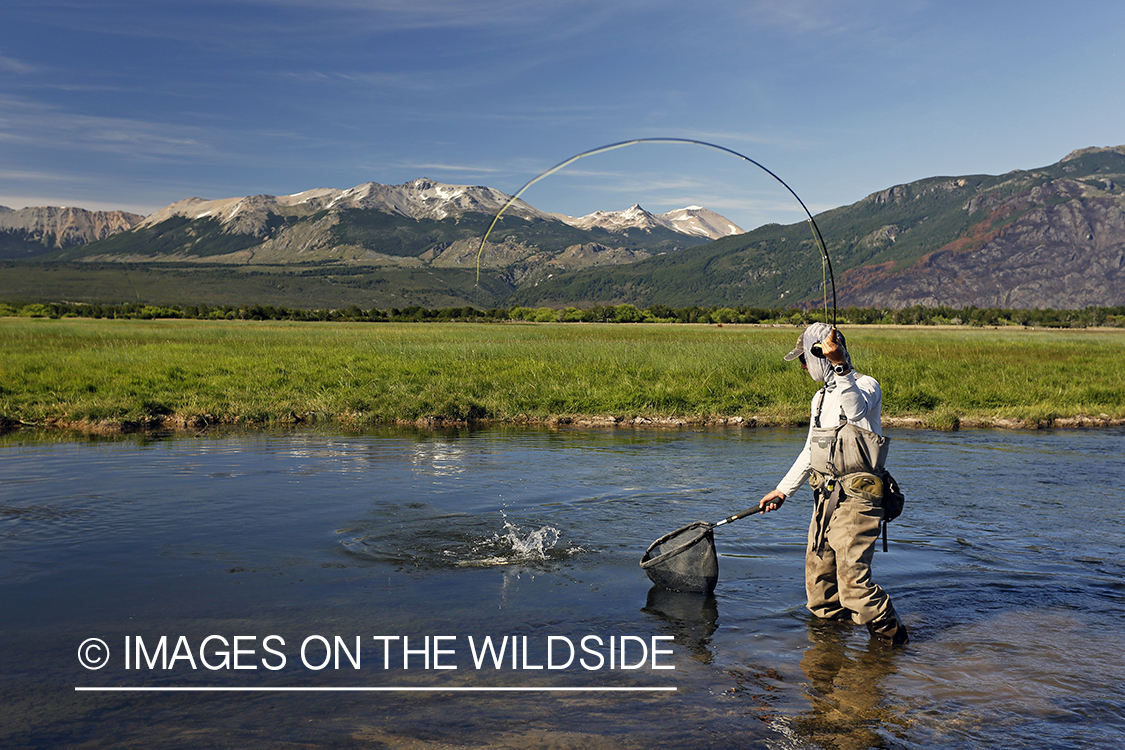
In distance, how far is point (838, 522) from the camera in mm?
7055

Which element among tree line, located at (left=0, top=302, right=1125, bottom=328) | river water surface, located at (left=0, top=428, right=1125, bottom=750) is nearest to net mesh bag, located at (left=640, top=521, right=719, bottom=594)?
river water surface, located at (left=0, top=428, right=1125, bottom=750)

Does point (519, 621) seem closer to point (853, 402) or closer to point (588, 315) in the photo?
point (853, 402)

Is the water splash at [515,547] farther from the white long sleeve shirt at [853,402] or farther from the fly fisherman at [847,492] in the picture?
the white long sleeve shirt at [853,402]

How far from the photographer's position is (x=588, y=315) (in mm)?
142750

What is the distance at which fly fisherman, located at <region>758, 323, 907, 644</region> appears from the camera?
6891 millimetres

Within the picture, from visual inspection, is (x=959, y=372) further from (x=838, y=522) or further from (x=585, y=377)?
(x=838, y=522)

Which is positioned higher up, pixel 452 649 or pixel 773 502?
pixel 773 502

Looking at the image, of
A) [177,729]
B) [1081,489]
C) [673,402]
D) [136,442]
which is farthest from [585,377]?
[177,729]

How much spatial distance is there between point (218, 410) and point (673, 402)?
14.4 metres

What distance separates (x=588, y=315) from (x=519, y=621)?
135674 mm

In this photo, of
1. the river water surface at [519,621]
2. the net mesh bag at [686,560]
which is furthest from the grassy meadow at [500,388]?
the net mesh bag at [686,560]

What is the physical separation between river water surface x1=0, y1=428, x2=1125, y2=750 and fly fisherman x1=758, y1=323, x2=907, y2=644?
478mm

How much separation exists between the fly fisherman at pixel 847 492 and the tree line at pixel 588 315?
106992 mm

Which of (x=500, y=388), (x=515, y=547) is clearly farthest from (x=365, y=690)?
(x=500, y=388)
